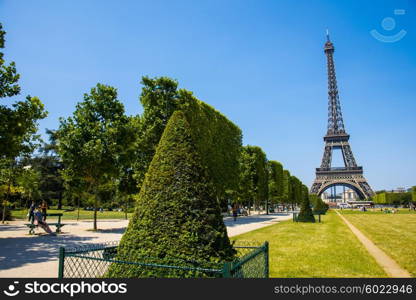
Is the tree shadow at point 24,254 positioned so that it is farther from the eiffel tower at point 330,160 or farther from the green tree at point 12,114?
the eiffel tower at point 330,160

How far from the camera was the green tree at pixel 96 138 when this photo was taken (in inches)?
798

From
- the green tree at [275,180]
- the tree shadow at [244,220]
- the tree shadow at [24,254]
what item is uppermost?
the green tree at [275,180]

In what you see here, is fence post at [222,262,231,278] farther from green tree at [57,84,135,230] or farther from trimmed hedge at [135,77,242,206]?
green tree at [57,84,135,230]

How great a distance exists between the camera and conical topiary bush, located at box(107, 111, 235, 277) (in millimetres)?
4711

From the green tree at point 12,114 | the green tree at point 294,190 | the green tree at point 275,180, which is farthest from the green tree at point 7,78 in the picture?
the green tree at point 294,190

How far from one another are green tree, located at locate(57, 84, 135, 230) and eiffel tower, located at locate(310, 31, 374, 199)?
85683mm

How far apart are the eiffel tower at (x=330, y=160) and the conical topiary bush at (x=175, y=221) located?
97.6 m

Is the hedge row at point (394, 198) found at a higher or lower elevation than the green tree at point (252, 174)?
lower

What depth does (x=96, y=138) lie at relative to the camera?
2073 cm

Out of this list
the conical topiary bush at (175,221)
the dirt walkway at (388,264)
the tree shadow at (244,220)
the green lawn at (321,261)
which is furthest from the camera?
the tree shadow at (244,220)

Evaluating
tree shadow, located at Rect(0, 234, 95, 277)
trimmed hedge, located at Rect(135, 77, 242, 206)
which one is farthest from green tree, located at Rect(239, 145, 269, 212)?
tree shadow, located at Rect(0, 234, 95, 277)

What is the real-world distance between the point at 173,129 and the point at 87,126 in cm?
1695

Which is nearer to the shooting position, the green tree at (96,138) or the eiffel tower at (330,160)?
the green tree at (96,138)

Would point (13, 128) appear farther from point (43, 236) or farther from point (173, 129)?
point (173, 129)
